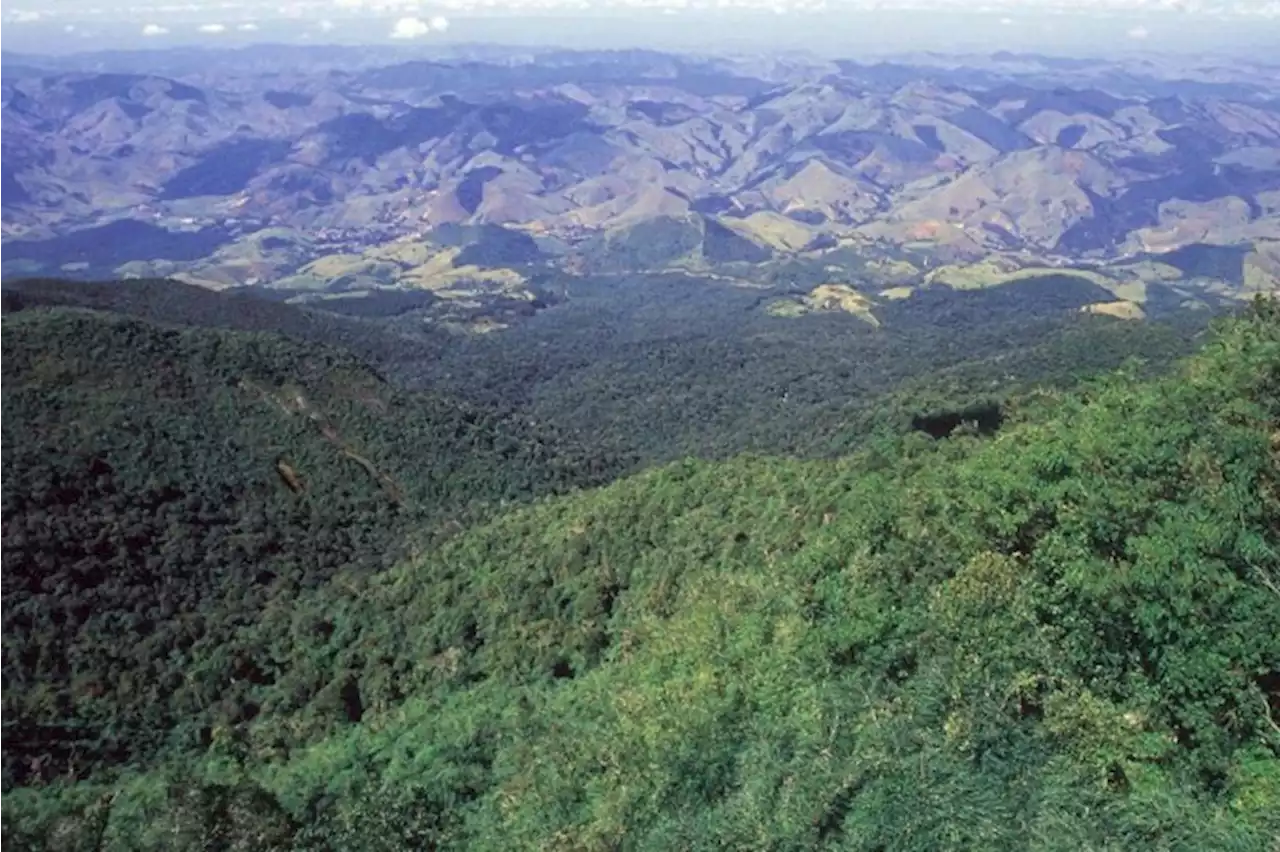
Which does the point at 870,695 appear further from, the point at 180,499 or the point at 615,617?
the point at 180,499

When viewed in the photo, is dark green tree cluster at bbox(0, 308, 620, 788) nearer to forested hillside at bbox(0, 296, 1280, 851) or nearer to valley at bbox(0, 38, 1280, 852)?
valley at bbox(0, 38, 1280, 852)

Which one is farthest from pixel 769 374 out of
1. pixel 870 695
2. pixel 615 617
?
pixel 870 695

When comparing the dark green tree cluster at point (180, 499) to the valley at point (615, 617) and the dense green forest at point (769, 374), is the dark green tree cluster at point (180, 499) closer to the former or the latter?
the valley at point (615, 617)

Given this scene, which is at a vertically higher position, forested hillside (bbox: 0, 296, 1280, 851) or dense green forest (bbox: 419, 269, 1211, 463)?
forested hillside (bbox: 0, 296, 1280, 851)

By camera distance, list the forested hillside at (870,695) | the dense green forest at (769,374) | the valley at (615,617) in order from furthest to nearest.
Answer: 1. the dense green forest at (769,374)
2. the valley at (615,617)
3. the forested hillside at (870,695)

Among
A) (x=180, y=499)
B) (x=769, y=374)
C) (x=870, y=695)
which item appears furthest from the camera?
(x=769, y=374)

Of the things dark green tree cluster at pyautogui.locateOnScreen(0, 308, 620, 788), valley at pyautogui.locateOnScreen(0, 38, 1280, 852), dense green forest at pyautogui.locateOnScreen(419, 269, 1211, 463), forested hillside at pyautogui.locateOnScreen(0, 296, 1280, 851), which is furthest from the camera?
dense green forest at pyautogui.locateOnScreen(419, 269, 1211, 463)

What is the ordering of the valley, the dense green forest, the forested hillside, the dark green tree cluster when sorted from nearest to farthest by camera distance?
the forested hillside < the valley < the dark green tree cluster < the dense green forest

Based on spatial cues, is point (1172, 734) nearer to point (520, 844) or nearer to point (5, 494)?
point (520, 844)

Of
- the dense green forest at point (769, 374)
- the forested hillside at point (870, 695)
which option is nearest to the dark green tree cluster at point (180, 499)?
the forested hillside at point (870, 695)

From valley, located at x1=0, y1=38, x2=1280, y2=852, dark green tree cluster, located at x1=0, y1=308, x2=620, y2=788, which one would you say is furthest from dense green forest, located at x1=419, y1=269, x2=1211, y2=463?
dark green tree cluster, located at x1=0, y1=308, x2=620, y2=788
